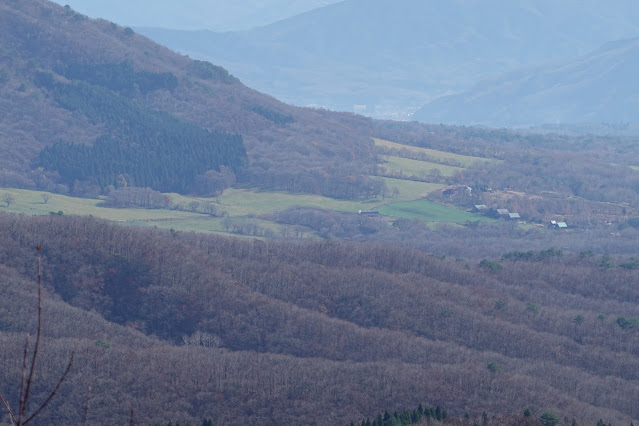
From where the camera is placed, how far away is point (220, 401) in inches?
1953

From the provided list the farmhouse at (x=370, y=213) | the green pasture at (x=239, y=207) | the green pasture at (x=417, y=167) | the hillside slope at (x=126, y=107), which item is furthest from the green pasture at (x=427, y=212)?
the green pasture at (x=417, y=167)

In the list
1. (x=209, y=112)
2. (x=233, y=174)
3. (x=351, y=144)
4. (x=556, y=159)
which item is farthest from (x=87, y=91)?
(x=556, y=159)

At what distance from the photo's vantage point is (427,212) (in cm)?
11288

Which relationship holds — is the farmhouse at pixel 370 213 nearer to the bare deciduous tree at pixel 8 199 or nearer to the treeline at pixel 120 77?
the bare deciduous tree at pixel 8 199

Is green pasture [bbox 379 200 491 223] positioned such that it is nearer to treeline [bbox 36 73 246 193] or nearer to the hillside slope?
the hillside slope

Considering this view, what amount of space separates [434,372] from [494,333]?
10794 millimetres

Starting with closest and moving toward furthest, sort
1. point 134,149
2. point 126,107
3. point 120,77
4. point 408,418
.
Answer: point 408,418 → point 134,149 → point 126,107 → point 120,77

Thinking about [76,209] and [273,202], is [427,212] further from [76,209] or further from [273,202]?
[76,209]

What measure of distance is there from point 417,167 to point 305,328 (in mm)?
71229

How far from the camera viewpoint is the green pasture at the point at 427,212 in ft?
364

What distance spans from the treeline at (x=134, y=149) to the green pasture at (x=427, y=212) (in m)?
23.3

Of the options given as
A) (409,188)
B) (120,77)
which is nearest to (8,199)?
(409,188)

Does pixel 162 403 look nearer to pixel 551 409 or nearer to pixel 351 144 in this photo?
pixel 551 409

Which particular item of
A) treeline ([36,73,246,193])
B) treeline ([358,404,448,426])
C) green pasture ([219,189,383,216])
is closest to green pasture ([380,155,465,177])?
green pasture ([219,189,383,216])
